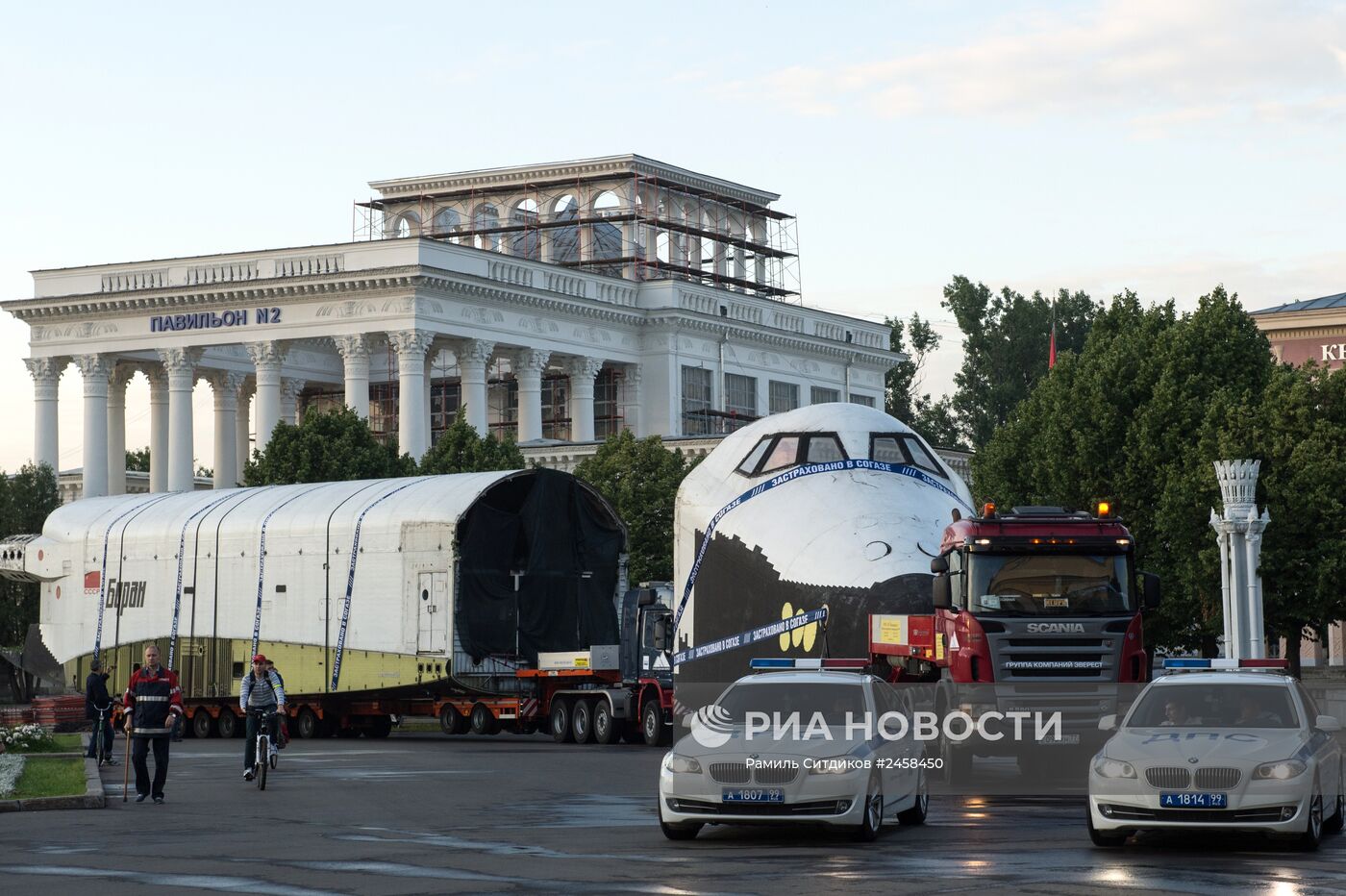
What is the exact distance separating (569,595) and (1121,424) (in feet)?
61.6

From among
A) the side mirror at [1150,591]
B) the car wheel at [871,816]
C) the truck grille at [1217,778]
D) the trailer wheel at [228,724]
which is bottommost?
the trailer wheel at [228,724]

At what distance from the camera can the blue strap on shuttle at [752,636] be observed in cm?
2966

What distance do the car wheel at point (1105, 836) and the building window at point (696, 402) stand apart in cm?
9046

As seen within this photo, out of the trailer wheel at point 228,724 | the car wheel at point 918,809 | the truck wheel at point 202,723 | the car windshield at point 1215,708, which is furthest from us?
the truck wheel at point 202,723

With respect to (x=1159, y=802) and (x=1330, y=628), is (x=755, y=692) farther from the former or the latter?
(x=1330, y=628)

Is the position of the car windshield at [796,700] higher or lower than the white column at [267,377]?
lower

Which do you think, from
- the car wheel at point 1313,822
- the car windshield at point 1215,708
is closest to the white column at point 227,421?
the car windshield at point 1215,708

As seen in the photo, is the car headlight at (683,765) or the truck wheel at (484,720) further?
the truck wheel at (484,720)

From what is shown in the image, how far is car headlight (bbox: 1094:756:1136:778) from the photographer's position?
1870 cm

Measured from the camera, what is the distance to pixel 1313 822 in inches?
736

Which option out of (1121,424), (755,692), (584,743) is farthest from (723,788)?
(1121,424)

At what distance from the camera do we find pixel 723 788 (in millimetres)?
19781

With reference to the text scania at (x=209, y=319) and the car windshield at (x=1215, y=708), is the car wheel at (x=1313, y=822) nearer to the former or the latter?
the car windshield at (x=1215, y=708)

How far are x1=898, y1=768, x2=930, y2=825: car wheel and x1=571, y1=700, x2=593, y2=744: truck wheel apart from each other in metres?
22.2
